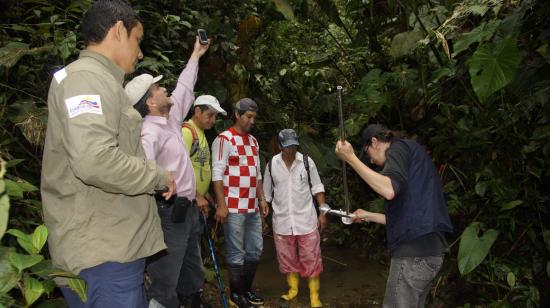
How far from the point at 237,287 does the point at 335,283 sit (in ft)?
4.91

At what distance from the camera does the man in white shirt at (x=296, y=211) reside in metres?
4.88

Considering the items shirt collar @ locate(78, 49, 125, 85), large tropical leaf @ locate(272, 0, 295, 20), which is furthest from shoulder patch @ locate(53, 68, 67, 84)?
large tropical leaf @ locate(272, 0, 295, 20)

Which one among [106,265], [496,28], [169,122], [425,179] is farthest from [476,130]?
[106,265]

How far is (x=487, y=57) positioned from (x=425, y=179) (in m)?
1.28

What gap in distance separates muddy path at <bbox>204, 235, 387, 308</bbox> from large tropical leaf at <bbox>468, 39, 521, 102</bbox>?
2.48 m

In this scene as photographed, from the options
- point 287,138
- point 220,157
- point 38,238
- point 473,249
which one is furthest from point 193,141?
point 38,238

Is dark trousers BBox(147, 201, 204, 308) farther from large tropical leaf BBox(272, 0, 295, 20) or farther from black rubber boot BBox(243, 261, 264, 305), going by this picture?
large tropical leaf BBox(272, 0, 295, 20)

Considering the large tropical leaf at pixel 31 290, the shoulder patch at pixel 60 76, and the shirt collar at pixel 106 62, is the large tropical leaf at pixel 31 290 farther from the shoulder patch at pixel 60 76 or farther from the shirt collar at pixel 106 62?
the shirt collar at pixel 106 62

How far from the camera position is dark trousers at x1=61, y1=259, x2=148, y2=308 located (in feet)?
6.36

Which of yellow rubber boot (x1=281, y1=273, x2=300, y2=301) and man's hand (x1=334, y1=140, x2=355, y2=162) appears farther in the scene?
yellow rubber boot (x1=281, y1=273, x2=300, y2=301)

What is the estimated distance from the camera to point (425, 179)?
304 centimetres

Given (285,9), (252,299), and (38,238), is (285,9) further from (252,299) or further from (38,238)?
(38,238)

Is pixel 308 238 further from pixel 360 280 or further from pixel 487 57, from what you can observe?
pixel 487 57

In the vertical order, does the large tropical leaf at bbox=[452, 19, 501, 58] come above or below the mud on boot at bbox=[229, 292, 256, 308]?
above
